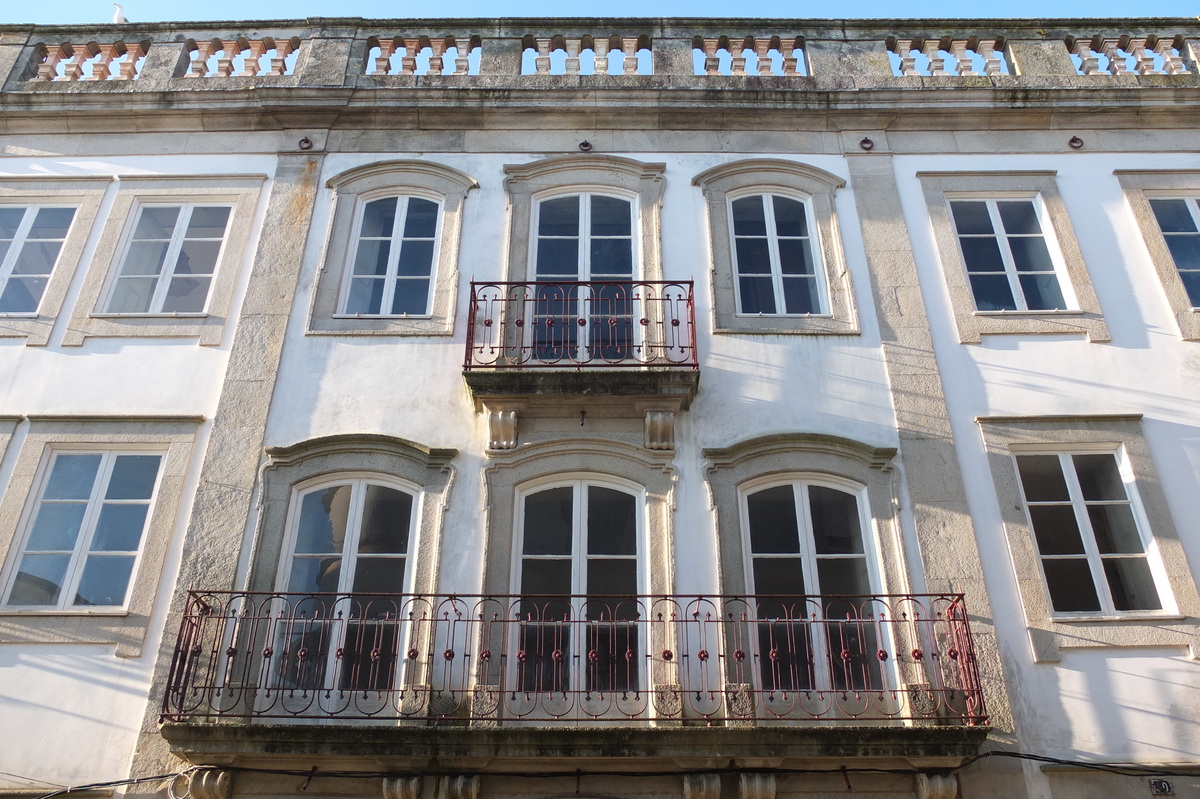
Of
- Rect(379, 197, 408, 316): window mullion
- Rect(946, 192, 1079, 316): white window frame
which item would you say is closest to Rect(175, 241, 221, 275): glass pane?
Rect(379, 197, 408, 316): window mullion

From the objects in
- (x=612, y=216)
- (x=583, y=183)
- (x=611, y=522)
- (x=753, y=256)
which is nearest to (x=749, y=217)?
(x=753, y=256)

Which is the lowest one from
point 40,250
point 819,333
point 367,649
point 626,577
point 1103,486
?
point 367,649

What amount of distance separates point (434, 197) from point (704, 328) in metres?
3.34

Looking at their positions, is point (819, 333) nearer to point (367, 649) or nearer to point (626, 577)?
point (626, 577)

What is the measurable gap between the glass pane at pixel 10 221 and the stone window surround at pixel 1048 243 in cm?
963

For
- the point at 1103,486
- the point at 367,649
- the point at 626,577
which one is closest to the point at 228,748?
the point at 367,649

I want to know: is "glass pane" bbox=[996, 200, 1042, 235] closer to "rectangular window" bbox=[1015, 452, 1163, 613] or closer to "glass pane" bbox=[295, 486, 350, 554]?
"rectangular window" bbox=[1015, 452, 1163, 613]

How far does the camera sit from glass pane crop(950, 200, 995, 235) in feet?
35.0

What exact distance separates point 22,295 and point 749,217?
7.51m

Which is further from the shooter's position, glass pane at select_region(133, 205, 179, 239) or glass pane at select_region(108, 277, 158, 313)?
glass pane at select_region(133, 205, 179, 239)

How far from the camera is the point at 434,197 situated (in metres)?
10.9

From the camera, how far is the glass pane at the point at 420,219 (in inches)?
422

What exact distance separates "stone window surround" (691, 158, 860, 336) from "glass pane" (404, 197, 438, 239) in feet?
9.20

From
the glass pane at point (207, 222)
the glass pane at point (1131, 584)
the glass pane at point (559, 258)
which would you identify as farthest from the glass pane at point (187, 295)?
the glass pane at point (1131, 584)
